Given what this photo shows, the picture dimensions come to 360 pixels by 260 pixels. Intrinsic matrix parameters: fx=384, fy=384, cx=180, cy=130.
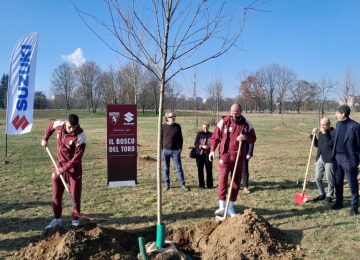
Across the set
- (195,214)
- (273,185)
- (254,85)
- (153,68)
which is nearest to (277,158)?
(273,185)

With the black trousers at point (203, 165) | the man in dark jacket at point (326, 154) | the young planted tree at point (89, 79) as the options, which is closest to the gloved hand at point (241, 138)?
the man in dark jacket at point (326, 154)

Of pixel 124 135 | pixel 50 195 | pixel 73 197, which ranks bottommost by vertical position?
pixel 50 195

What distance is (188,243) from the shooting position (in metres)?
5.56

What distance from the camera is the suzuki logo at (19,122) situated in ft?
40.1

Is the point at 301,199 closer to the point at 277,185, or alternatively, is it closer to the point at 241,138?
the point at 277,185

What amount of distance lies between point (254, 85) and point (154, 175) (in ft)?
251

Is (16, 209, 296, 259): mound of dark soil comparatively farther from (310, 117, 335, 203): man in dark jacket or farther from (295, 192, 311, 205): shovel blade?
(310, 117, 335, 203): man in dark jacket

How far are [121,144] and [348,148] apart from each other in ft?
17.4

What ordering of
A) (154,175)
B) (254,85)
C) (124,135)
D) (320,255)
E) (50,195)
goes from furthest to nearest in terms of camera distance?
(254,85) → (154,175) → (124,135) → (50,195) → (320,255)

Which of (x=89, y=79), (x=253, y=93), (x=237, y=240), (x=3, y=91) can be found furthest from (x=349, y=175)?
(x=3, y=91)

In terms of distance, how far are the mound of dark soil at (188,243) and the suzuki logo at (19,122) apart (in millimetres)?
7881

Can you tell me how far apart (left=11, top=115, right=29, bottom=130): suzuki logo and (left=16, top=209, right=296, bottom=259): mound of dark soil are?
7881 millimetres

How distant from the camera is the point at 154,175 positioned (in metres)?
11.7

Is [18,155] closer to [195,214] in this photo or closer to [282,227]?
[195,214]
